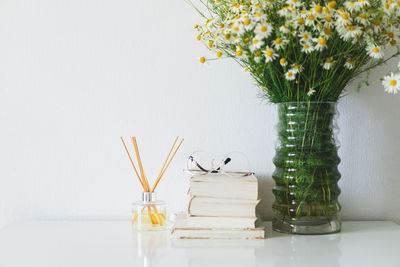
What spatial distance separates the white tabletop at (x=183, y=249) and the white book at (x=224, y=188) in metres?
0.10

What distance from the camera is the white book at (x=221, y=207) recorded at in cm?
93

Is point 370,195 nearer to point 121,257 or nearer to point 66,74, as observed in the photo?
point 121,257

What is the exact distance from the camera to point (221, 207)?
936mm

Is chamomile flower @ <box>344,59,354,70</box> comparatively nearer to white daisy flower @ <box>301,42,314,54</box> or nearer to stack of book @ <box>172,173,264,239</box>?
white daisy flower @ <box>301,42,314,54</box>

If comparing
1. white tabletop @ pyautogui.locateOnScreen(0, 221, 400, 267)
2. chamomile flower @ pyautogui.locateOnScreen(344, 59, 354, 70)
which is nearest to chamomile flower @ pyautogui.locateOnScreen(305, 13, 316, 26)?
chamomile flower @ pyautogui.locateOnScreen(344, 59, 354, 70)

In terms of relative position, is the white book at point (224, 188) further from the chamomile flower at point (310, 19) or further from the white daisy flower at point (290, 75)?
the chamomile flower at point (310, 19)

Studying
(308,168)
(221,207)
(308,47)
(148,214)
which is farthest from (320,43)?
(148,214)

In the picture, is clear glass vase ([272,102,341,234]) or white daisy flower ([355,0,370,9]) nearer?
white daisy flower ([355,0,370,9])

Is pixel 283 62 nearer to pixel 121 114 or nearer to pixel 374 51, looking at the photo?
pixel 374 51

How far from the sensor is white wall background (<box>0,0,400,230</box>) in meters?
1.15

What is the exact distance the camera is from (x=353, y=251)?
2.80ft

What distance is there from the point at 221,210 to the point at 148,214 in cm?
19

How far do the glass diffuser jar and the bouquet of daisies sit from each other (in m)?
0.38

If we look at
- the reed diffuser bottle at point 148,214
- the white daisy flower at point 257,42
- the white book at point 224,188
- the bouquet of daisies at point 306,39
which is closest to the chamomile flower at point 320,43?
the bouquet of daisies at point 306,39
